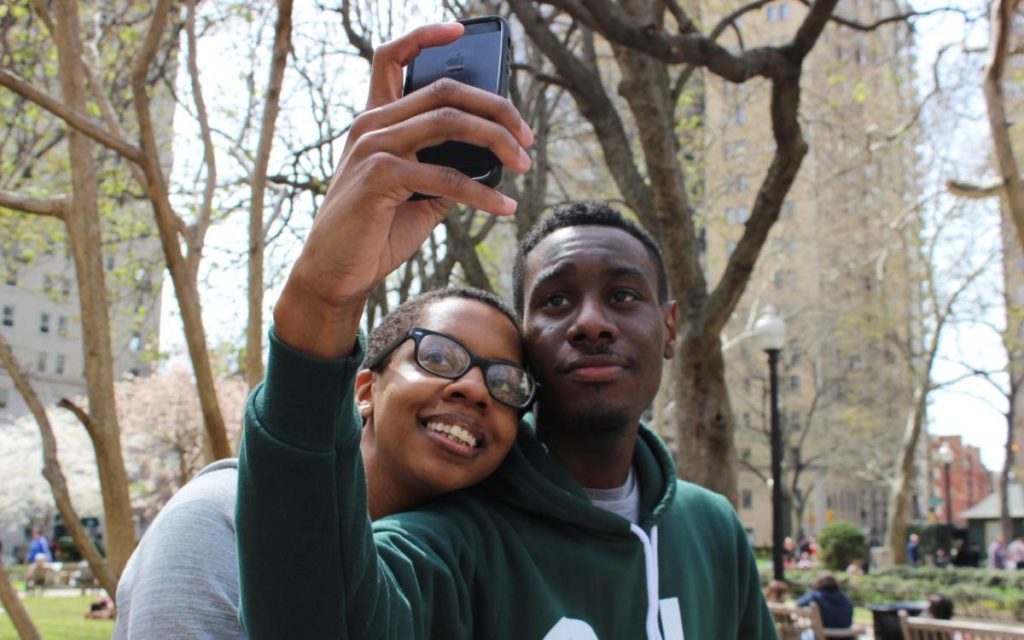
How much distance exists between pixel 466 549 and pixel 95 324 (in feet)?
9.55

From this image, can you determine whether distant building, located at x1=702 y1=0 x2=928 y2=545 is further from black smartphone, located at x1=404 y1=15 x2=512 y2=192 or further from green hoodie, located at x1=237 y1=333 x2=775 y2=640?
black smartphone, located at x1=404 y1=15 x2=512 y2=192

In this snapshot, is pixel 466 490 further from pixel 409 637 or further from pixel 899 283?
pixel 899 283

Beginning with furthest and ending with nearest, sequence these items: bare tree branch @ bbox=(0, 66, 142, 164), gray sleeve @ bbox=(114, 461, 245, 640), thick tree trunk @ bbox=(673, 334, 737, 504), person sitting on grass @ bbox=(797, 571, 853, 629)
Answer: person sitting on grass @ bbox=(797, 571, 853, 629) < thick tree trunk @ bbox=(673, 334, 737, 504) < bare tree branch @ bbox=(0, 66, 142, 164) < gray sleeve @ bbox=(114, 461, 245, 640)

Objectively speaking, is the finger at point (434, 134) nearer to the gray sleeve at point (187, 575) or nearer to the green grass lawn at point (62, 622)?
the gray sleeve at point (187, 575)

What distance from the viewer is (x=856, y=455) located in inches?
1585

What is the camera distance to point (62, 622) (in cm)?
1520

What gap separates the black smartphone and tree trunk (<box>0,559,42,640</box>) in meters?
3.27

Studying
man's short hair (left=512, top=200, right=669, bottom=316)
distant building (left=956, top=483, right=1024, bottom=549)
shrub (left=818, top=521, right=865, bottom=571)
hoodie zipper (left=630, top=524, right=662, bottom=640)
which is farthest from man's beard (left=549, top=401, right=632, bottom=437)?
distant building (left=956, top=483, right=1024, bottom=549)

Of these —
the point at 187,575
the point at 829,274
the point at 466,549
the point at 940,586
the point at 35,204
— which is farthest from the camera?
the point at 829,274

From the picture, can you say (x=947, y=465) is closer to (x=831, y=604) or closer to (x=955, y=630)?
(x=831, y=604)

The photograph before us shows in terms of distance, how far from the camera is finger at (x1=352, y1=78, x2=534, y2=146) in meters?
1.25

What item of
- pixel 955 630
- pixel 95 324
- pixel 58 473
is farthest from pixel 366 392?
pixel 955 630

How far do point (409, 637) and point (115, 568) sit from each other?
3023 millimetres

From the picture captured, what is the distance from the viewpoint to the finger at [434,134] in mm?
1229
